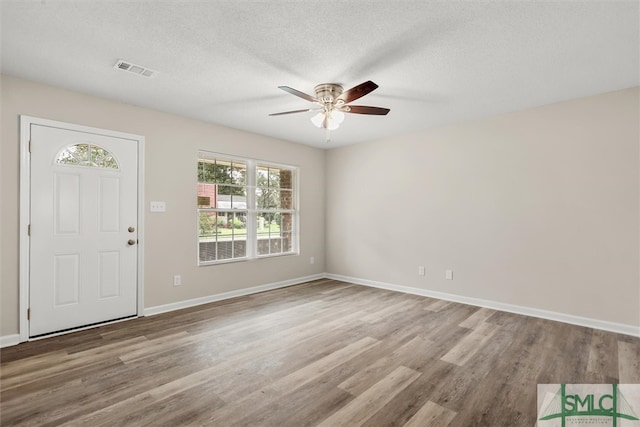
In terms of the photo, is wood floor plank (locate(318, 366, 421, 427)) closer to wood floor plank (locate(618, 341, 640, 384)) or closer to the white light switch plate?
wood floor plank (locate(618, 341, 640, 384))

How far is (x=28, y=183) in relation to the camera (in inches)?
120

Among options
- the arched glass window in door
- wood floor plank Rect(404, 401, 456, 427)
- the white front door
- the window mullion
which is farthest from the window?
wood floor plank Rect(404, 401, 456, 427)

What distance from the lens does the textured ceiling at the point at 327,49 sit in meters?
2.03

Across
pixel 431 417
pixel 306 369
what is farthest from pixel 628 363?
pixel 306 369

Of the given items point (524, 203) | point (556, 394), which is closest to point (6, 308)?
point (556, 394)

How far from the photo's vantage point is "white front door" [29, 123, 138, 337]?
313 centimetres

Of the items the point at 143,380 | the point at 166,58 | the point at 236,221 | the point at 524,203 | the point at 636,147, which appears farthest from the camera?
the point at 236,221

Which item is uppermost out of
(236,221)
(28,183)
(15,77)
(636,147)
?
(15,77)

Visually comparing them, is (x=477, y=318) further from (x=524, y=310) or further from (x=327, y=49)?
(x=327, y=49)

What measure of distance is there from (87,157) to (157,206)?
89 cm

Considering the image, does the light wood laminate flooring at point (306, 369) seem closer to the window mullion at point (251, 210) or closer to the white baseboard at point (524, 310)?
the white baseboard at point (524, 310)

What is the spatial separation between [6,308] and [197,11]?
10.5 ft

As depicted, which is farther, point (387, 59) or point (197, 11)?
point (387, 59)

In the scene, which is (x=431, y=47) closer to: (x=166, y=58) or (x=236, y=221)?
(x=166, y=58)
